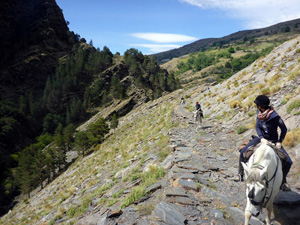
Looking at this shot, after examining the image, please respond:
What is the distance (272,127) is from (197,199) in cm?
329

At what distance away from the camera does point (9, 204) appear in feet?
176

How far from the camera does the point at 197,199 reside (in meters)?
5.73

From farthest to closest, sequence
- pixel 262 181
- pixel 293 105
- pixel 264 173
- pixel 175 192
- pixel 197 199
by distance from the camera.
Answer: pixel 293 105
pixel 175 192
pixel 197 199
pixel 264 173
pixel 262 181

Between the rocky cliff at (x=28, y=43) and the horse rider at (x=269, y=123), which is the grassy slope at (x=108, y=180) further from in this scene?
the rocky cliff at (x=28, y=43)

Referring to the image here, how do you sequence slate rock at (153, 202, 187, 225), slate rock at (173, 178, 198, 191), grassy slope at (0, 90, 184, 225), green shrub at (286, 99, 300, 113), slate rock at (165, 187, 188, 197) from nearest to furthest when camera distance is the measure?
1. slate rock at (153, 202, 187, 225)
2. slate rock at (165, 187, 188, 197)
3. slate rock at (173, 178, 198, 191)
4. grassy slope at (0, 90, 184, 225)
5. green shrub at (286, 99, 300, 113)

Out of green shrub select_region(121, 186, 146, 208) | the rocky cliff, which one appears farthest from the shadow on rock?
the rocky cliff

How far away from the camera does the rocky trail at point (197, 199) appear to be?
4871 mm

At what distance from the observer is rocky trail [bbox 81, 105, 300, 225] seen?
487 centimetres

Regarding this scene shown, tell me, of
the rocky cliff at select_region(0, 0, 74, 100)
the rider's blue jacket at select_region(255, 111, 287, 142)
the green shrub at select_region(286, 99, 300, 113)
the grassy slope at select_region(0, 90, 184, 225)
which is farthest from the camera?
the rocky cliff at select_region(0, 0, 74, 100)

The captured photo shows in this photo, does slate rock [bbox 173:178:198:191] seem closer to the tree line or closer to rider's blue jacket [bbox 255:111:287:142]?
rider's blue jacket [bbox 255:111:287:142]

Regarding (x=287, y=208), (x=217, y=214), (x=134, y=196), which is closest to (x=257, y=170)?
(x=217, y=214)

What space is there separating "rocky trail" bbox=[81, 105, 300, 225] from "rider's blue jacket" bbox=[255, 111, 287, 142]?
6.12ft

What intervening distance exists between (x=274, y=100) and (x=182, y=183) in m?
10.8

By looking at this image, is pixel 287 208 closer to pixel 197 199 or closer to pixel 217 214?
pixel 217 214
